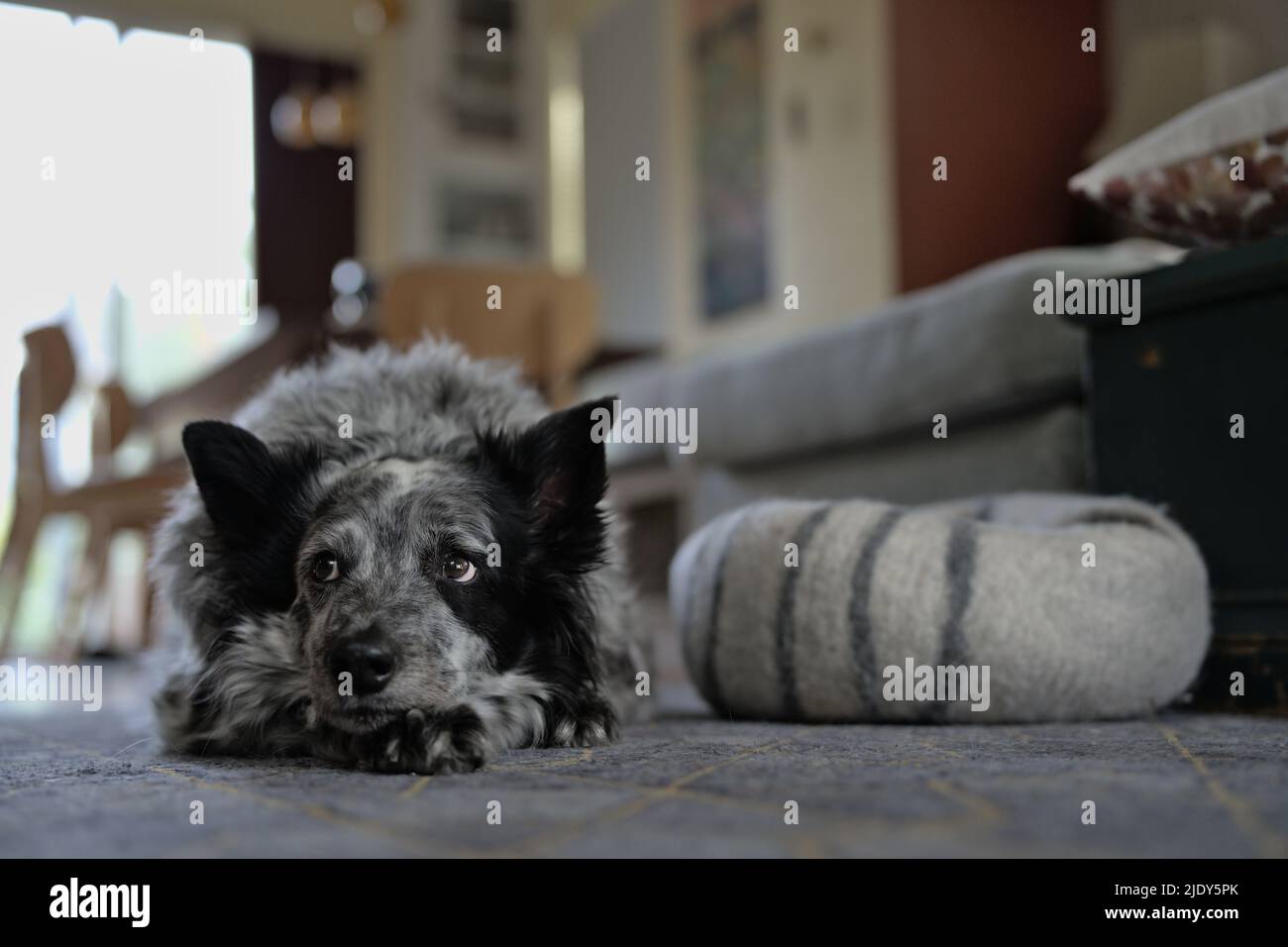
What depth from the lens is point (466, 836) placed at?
1.04 meters

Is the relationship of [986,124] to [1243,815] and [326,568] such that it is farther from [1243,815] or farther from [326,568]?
[1243,815]

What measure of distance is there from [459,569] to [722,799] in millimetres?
620

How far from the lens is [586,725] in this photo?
1.80 meters

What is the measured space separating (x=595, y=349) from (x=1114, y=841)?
486cm

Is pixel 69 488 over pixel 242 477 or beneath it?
over

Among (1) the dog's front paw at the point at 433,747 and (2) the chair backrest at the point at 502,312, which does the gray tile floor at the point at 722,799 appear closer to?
(1) the dog's front paw at the point at 433,747

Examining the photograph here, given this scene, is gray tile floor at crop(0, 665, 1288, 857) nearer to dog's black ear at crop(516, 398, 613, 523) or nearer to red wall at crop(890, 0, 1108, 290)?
dog's black ear at crop(516, 398, 613, 523)

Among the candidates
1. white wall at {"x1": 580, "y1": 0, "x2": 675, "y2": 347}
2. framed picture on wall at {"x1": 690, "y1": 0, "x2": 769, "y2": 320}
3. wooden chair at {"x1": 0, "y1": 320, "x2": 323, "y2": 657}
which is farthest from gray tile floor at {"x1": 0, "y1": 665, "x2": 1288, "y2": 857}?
white wall at {"x1": 580, "y1": 0, "x2": 675, "y2": 347}

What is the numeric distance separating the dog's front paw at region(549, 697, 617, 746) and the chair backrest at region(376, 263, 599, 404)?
118 inches

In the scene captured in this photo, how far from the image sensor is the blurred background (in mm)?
4758

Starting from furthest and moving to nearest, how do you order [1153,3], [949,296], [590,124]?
[590,124], [1153,3], [949,296]

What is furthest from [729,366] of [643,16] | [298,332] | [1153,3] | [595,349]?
[643,16]

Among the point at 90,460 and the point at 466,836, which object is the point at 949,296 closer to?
the point at 466,836

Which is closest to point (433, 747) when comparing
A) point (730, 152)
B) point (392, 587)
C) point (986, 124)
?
point (392, 587)
